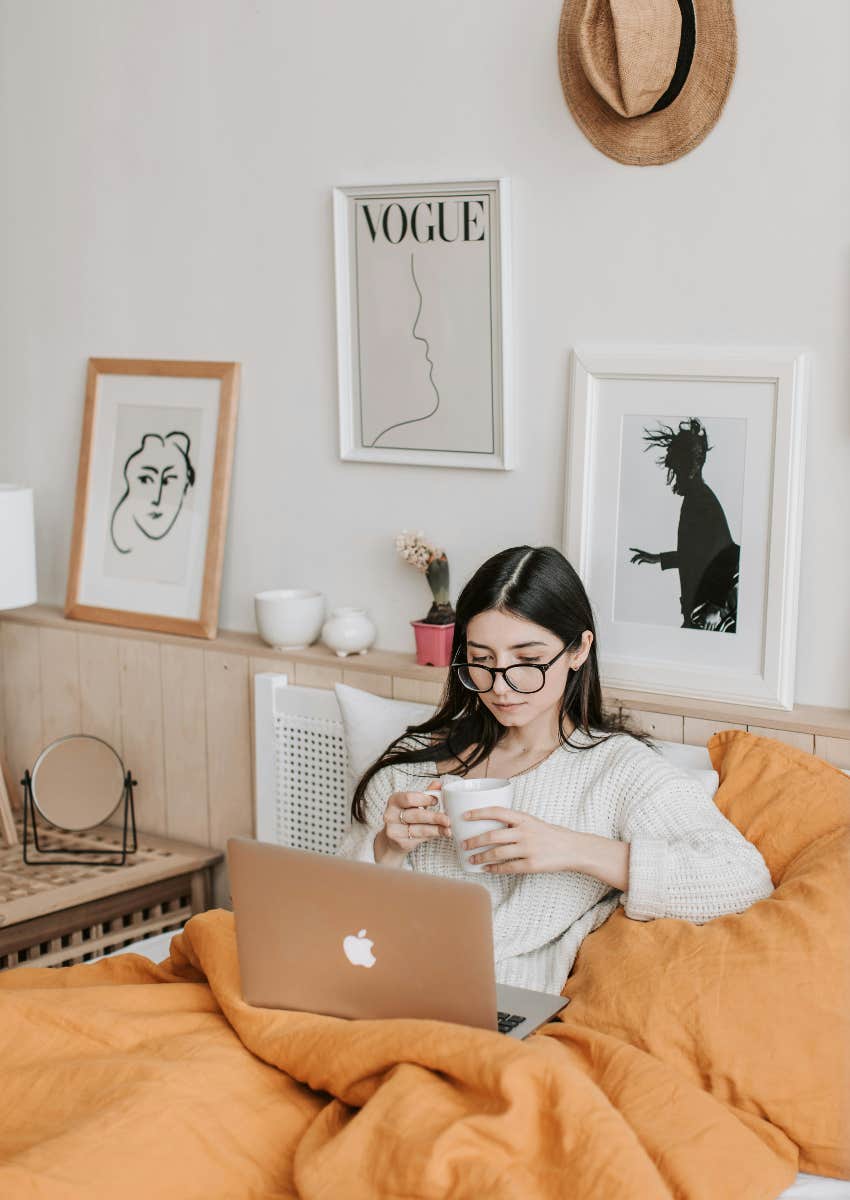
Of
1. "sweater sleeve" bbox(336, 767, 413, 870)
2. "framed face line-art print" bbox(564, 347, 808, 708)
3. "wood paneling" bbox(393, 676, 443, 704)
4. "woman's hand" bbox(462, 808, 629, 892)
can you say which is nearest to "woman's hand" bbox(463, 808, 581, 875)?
"woman's hand" bbox(462, 808, 629, 892)

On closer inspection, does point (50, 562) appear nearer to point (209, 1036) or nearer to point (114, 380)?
point (114, 380)

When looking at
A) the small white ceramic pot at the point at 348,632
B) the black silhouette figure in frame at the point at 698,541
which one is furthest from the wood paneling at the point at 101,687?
the black silhouette figure in frame at the point at 698,541

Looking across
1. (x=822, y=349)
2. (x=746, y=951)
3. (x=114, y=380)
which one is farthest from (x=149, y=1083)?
(x=114, y=380)

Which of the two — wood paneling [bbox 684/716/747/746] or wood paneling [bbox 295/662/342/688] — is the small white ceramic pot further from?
wood paneling [bbox 684/716/747/746]

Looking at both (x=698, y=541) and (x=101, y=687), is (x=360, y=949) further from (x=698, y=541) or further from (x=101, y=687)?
(x=101, y=687)

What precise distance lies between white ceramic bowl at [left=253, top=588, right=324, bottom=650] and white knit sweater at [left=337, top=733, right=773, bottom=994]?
2.13 feet

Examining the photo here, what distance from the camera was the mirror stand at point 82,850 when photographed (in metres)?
2.78

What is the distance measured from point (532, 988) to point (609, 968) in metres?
0.19

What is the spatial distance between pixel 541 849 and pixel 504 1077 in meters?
0.40

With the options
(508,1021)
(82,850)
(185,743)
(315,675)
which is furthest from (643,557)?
(82,850)

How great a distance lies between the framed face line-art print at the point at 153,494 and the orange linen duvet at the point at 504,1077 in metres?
1.04

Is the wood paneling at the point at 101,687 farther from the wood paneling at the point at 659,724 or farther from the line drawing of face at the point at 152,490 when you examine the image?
the wood paneling at the point at 659,724

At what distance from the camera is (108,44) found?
2891 mm

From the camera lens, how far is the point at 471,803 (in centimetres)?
178
